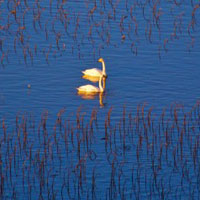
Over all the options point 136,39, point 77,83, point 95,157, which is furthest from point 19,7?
point 95,157

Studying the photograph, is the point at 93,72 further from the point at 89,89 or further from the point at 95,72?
the point at 89,89

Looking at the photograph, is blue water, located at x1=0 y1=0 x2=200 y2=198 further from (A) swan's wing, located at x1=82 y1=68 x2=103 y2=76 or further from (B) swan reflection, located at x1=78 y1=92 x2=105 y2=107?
(A) swan's wing, located at x1=82 y1=68 x2=103 y2=76

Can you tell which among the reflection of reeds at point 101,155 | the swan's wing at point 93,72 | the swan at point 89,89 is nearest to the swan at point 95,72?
the swan's wing at point 93,72

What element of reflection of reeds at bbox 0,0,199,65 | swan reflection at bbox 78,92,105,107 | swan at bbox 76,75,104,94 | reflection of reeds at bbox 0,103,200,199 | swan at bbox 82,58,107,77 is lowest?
reflection of reeds at bbox 0,103,200,199

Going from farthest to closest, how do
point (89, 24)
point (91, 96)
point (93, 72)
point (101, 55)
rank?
point (89, 24) → point (101, 55) → point (93, 72) → point (91, 96)

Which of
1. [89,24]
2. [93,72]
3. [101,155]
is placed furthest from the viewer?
[89,24]

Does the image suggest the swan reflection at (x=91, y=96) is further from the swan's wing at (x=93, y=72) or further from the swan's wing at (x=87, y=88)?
the swan's wing at (x=93, y=72)

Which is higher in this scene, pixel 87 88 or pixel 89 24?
pixel 89 24

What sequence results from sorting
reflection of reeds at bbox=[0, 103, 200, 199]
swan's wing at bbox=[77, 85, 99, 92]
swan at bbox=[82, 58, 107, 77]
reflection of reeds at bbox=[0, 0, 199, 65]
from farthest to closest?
reflection of reeds at bbox=[0, 0, 199, 65]
swan at bbox=[82, 58, 107, 77]
swan's wing at bbox=[77, 85, 99, 92]
reflection of reeds at bbox=[0, 103, 200, 199]

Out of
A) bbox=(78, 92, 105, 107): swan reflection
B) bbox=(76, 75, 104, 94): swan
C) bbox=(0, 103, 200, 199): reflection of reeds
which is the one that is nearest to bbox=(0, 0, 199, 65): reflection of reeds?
bbox=(76, 75, 104, 94): swan

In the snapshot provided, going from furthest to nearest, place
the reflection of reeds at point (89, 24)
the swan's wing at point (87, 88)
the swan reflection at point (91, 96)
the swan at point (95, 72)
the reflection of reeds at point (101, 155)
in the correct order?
1. the reflection of reeds at point (89, 24)
2. the swan at point (95, 72)
3. the swan's wing at point (87, 88)
4. the swan reflection at point (91, 96)
5. the reflection of reeds at point (101, 155)

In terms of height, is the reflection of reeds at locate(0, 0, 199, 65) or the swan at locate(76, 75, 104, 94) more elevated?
the reflection of reeds at locate(0, 0, 199, 65)

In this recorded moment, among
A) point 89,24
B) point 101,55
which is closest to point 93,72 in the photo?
point 101,55

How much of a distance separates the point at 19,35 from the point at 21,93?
280 inches
